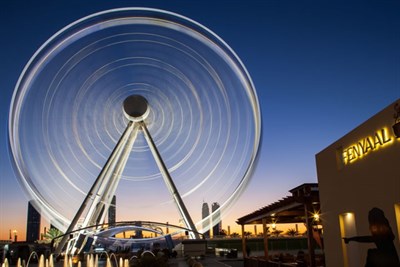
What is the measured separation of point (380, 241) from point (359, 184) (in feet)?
5.17

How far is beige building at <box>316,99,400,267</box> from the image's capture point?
9.05 metres

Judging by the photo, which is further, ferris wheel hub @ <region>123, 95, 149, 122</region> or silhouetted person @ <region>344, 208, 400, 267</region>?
ferris wheel hub @ <region>123, 95, 149, 122</region>

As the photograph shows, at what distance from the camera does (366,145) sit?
10250 millimetres

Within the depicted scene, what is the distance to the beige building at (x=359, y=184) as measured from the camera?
905 centimetres

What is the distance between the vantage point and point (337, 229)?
39.6 feet

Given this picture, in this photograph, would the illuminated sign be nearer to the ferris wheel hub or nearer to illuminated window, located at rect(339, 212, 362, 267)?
illuminated window, located at rect(339, 212, 362, 267)

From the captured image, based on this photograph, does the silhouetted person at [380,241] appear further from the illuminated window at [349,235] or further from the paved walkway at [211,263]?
the paved walkway at [211,263]

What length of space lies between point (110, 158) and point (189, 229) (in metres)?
6.19

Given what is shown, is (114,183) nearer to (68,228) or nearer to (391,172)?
(68,228)

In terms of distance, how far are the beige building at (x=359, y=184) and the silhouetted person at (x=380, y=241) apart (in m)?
0.12

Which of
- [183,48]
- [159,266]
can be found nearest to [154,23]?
[183,48]

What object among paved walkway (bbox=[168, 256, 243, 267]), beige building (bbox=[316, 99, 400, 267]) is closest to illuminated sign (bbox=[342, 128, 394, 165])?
beige building (bbox=[316, 99, 400, 267])

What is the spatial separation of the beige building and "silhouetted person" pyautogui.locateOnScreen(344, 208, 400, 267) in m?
0.12

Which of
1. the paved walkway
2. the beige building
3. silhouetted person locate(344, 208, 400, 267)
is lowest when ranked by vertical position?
the paved walkway
